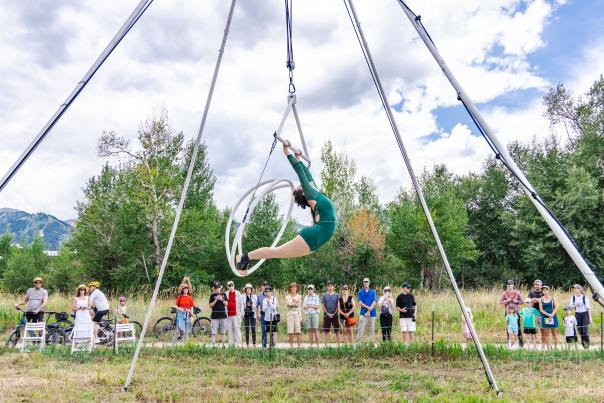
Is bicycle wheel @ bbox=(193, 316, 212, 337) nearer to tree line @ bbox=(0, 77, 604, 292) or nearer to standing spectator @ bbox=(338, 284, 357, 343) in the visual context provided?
standing spectator @ bbox=(338, 284, 357, 343)

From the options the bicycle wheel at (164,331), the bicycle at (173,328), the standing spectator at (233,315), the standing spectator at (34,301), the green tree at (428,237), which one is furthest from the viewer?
the green tree at (428,237)

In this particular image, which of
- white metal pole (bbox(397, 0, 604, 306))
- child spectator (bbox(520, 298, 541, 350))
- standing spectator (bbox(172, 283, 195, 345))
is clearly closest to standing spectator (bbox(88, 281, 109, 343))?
standing spectator (bbox(172, 283, 195, 345))

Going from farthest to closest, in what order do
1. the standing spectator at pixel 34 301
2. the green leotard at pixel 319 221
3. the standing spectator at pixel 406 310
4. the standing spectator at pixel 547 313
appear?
the standing spectator at pixel 34 301 → the standing spectator at pixel 406 310 → the standing spectator at pixel 547 313 → the green leotard at pixel 319 221

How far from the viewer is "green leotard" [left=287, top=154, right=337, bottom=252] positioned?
20.1ft

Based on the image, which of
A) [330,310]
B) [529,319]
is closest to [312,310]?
[330,310]

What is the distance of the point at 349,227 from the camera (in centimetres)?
2611

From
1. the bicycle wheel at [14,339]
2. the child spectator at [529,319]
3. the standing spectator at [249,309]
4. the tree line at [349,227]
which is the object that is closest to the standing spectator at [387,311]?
the child spectator at [529,319]

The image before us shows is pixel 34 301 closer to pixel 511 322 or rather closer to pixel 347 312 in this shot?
pixel 347 312

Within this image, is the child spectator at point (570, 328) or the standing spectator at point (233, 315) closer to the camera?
the child spectator at point (570, 328)

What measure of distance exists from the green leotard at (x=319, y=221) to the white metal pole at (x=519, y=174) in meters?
1.89

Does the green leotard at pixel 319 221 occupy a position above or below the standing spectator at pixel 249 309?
above

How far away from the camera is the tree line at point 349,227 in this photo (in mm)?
24594

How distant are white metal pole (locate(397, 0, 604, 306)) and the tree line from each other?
18.3 meters

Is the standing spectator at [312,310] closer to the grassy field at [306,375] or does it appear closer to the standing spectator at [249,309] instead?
the standing spectator at [249,309]
